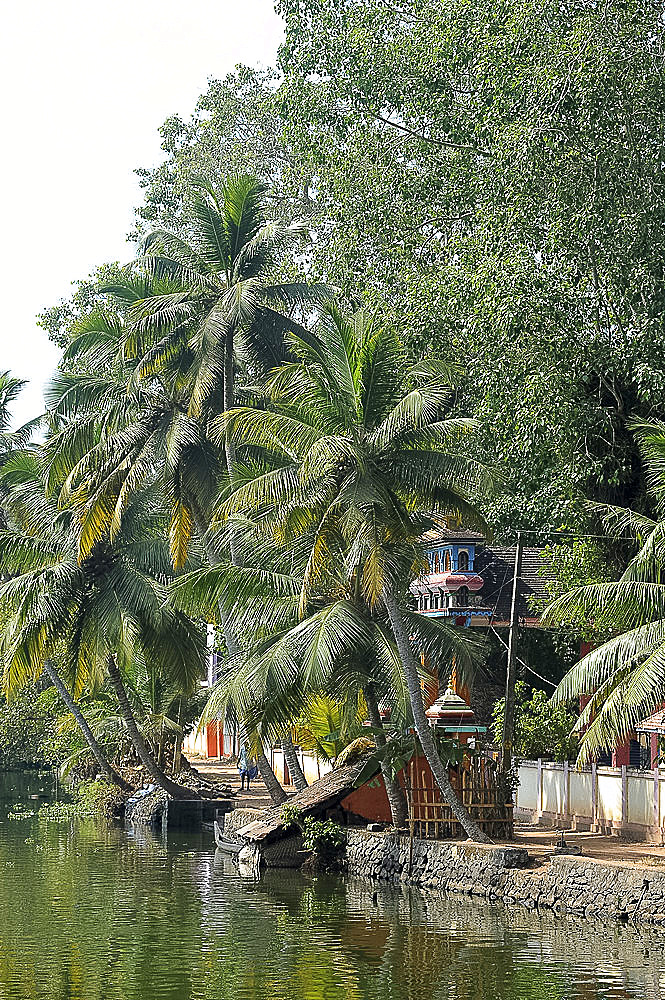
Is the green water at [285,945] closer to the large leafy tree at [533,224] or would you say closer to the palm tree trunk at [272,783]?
the palm tree trunk at [272,783]

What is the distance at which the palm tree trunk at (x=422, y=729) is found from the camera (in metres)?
22.1

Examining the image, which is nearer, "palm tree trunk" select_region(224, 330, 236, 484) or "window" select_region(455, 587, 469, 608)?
"palm tree trunk" select_region(224, 330, 236, 484)

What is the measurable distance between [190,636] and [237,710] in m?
8.00

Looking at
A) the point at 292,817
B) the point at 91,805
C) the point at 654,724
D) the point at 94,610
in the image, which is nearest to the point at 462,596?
the point at 292,817

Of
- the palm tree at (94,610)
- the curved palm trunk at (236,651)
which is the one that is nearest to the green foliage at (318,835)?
the curved palm trunk at (236,651)

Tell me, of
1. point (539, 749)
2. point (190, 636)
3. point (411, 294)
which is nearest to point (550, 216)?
point (411, 294)

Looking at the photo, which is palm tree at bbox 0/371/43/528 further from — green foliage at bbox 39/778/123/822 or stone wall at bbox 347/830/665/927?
stone wall at bbox 347/830/665/927

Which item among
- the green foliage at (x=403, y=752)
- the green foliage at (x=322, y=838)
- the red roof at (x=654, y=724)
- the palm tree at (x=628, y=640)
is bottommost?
the green foliage at (x=322, y=838)

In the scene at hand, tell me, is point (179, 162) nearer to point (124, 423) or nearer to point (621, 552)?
point (124, 423)

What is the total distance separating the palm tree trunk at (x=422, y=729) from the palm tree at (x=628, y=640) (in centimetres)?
277

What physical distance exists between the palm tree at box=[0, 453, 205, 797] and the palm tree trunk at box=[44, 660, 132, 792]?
276 centimetres

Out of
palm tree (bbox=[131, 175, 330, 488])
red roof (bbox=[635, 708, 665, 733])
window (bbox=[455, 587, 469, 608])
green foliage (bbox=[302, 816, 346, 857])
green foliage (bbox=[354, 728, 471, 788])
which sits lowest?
green foliage (bbox=[302, 816, 346, 857])

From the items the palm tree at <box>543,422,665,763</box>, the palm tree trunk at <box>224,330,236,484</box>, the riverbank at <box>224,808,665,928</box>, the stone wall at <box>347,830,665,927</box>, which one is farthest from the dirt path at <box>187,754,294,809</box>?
the palm tree at <box>543,422,665,763</box>

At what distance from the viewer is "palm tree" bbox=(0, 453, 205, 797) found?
30.2 m
